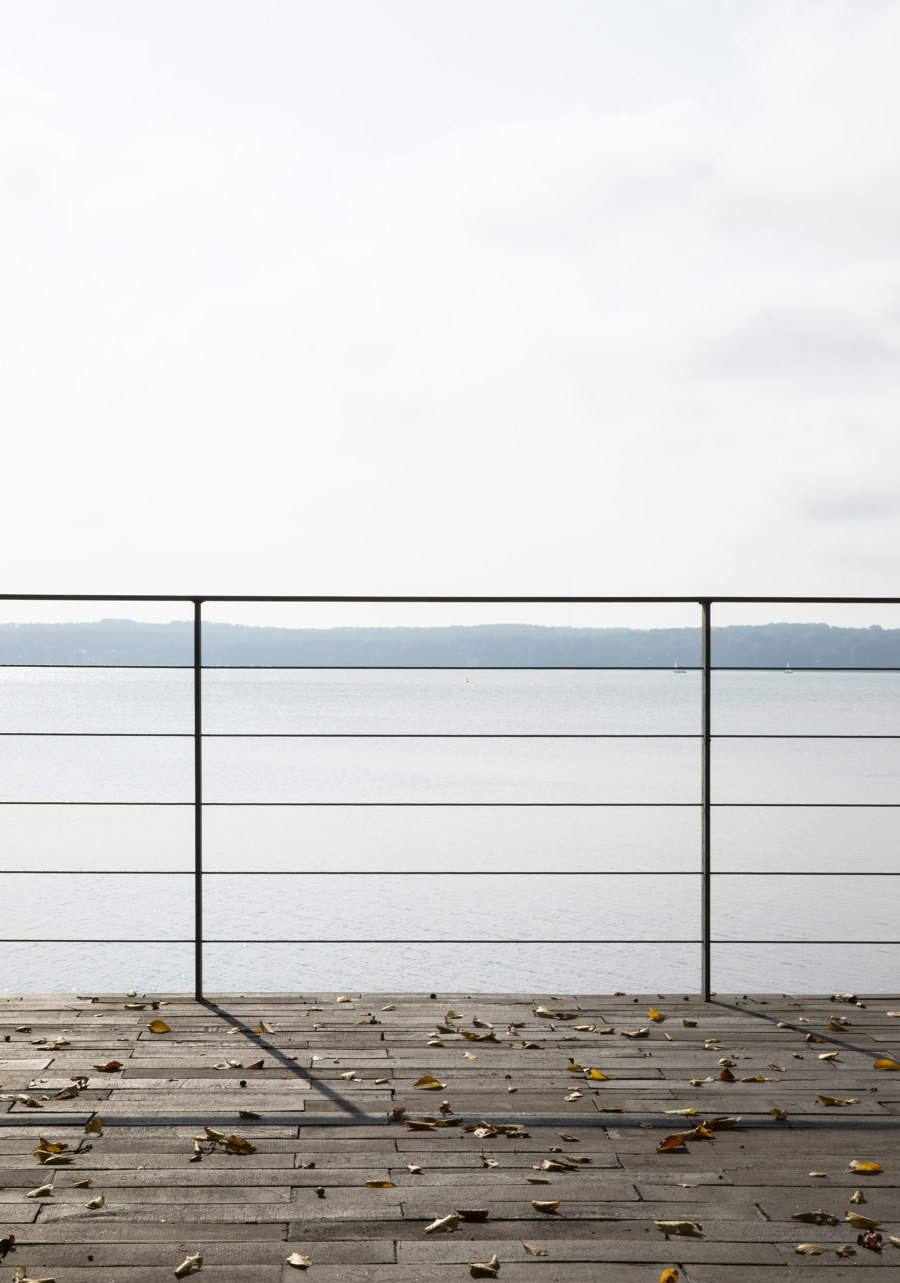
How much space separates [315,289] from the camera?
17328mm

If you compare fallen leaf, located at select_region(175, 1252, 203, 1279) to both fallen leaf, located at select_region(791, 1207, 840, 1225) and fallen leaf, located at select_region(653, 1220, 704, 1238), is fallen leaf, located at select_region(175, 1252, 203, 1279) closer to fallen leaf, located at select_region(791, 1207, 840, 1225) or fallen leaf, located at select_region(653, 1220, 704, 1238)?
fallen leaf, located at select_region(653, 1220, 704, 1238)

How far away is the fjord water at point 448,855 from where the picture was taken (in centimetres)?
1384

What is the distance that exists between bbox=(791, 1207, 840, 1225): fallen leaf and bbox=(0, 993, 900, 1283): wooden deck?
17 mm

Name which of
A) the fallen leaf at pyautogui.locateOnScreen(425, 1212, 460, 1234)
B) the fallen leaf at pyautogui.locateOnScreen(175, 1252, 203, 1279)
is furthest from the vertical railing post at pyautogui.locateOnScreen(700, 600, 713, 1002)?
the fallen leaf at pyautogui.locateOnScreen(175, 1252, 203, 1279)

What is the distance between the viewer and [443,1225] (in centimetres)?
193

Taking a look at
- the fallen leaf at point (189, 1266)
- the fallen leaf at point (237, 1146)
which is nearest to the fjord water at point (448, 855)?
the fallen leaf at point (237, 1146)

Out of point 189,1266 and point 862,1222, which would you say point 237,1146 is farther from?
point 862,1222

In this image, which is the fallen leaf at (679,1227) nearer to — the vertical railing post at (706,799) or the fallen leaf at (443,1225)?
the fallen leaf at (443,1225)

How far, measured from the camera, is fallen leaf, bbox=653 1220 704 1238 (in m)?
1.92

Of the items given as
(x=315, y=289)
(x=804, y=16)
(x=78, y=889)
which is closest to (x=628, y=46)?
(x=804, y=16)

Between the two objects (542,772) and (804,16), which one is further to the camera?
(542,772)

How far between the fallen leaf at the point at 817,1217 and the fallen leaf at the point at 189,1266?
1.04m

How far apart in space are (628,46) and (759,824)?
14824mm

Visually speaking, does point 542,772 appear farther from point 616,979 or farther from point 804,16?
point 804,16
